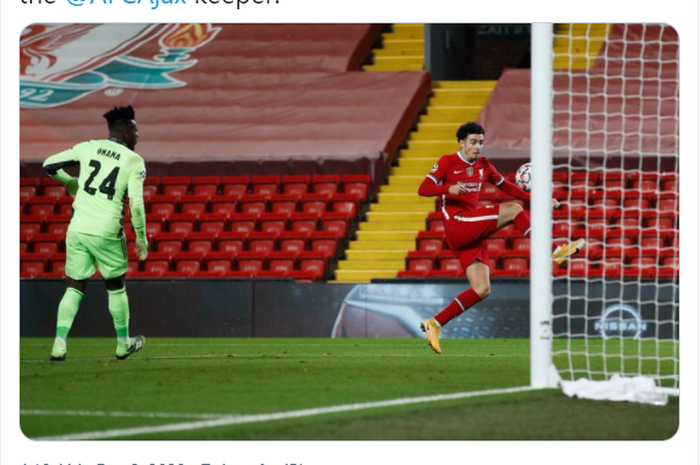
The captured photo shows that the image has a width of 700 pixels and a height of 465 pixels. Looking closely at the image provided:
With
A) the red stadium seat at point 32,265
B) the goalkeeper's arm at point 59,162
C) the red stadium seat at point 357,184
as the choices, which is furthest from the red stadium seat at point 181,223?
the goalkeeper's arm at point 59,162

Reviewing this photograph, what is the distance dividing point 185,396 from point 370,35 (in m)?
15.4

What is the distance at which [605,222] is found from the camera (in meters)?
14.0

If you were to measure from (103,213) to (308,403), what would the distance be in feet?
9.87

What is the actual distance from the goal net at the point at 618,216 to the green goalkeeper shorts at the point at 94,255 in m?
3.16

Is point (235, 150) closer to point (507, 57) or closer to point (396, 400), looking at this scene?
point (507, 57)

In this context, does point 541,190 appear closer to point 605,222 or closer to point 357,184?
point 605,222

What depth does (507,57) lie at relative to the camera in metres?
23.4

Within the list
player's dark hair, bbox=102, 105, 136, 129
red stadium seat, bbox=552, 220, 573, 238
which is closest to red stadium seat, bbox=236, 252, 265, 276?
red stadium seat, bbox=552, 220, 573, 238

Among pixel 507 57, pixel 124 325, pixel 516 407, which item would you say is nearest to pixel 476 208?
pixel 124 325

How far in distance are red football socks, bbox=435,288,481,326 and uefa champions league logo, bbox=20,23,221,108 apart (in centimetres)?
1176

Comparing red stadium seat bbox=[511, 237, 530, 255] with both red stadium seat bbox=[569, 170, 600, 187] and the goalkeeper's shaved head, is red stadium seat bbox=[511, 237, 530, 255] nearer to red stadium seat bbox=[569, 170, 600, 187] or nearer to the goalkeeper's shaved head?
red stadium seat bbox=[569, 170, 600, 187]

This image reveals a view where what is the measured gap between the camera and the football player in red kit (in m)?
8.70

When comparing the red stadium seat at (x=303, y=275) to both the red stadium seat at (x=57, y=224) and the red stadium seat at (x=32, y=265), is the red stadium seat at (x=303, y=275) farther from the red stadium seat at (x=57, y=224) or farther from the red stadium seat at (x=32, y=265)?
the red stadium seat at (x=57, y=224)

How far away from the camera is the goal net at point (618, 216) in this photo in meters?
10.5
